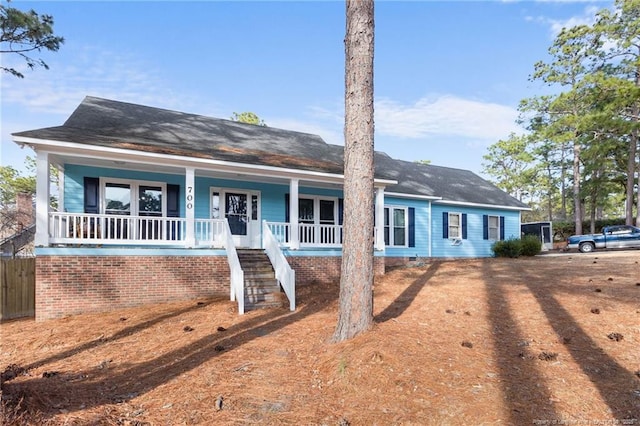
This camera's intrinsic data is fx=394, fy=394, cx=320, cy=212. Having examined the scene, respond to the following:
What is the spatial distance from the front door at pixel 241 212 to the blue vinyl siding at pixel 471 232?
855 centimetres

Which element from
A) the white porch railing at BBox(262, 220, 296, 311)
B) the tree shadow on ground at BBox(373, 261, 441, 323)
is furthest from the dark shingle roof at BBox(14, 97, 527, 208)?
the tree shadow on ground at BBox(373, 261, 441, 323)

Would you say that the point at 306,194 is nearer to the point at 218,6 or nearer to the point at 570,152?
the point at 218,6

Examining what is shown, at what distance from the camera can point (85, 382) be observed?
4.68 meters

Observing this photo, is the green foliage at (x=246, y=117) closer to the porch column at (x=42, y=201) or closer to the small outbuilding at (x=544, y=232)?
the small outbuilding at (x=544, y=232)

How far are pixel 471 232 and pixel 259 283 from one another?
42.2 feet

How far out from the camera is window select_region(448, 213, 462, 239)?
18391 mm

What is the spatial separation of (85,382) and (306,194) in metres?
9.88

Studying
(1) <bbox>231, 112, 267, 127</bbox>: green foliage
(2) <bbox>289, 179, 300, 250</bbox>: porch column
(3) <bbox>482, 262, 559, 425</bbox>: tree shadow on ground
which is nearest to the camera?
(3) <bbox>482, 262, 559, 425</bbox>: tree shadow on ground

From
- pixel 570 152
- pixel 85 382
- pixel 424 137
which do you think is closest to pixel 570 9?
pixel 424 137

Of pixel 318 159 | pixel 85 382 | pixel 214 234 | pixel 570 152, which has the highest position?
pixel 570 152

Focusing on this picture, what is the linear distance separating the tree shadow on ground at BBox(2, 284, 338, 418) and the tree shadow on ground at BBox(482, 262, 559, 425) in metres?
3.62

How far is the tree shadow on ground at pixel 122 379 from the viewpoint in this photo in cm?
378

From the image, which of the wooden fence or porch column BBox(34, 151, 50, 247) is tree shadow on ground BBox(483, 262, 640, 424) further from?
the wooden fence

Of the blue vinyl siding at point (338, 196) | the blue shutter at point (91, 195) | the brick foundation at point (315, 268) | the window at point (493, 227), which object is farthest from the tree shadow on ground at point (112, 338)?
the window at point (493, 227)
